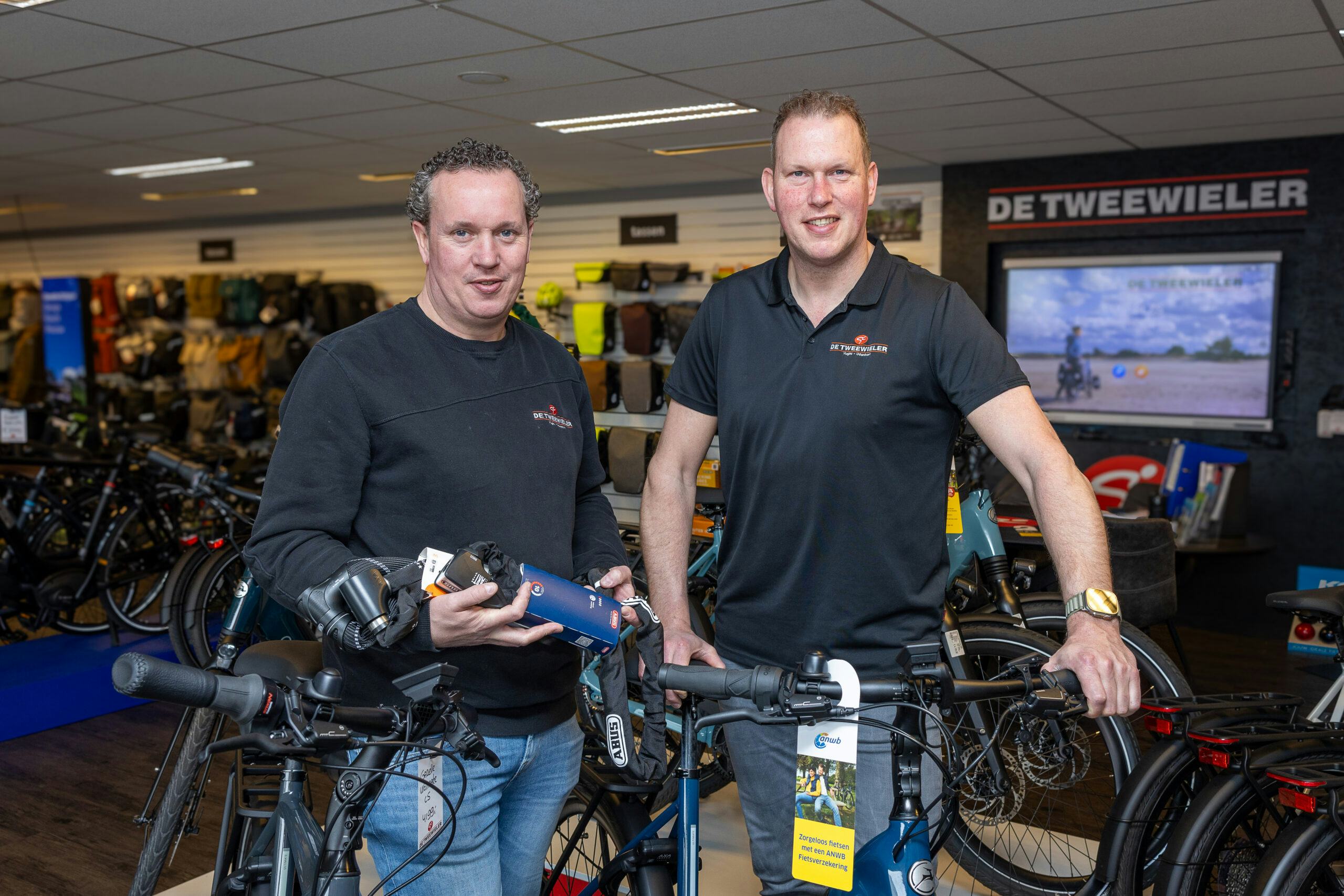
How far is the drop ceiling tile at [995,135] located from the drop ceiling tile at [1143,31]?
4.80ft

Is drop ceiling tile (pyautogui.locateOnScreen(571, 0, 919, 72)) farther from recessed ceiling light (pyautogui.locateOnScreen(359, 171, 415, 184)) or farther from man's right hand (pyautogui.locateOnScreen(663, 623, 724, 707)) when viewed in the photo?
recessed ceiling light (pyautogui.locateOnScreen(359, 171, 415, 184))

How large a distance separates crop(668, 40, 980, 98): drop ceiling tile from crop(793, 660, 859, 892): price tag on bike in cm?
344

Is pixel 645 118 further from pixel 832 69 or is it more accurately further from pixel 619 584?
pixel 619 584

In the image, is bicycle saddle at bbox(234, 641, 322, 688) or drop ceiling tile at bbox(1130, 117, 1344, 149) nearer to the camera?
bicycle saddle at bbox(234, 641, 322, 688)

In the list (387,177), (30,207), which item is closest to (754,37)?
(387,177)

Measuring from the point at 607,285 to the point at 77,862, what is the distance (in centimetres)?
623

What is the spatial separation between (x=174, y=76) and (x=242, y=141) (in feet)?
5.67

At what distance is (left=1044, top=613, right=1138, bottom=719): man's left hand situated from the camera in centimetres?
135

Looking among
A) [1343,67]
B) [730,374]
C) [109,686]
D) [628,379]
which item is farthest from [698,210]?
[730,374]

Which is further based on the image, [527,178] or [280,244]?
[280,244]

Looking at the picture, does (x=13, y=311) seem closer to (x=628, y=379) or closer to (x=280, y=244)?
(x=280, y=244)

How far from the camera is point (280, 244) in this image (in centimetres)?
1096

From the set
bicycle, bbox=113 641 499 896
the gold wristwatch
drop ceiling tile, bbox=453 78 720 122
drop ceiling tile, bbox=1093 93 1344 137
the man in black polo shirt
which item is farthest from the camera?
drop ceiling tile, bbox=1093 93 1344 137

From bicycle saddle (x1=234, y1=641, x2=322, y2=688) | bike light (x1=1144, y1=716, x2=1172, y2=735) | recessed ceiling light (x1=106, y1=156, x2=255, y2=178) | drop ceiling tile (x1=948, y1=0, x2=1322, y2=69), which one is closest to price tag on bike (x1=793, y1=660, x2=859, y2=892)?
bicycle saddle (x1=234, y1=641, x2=322, y2=688)
